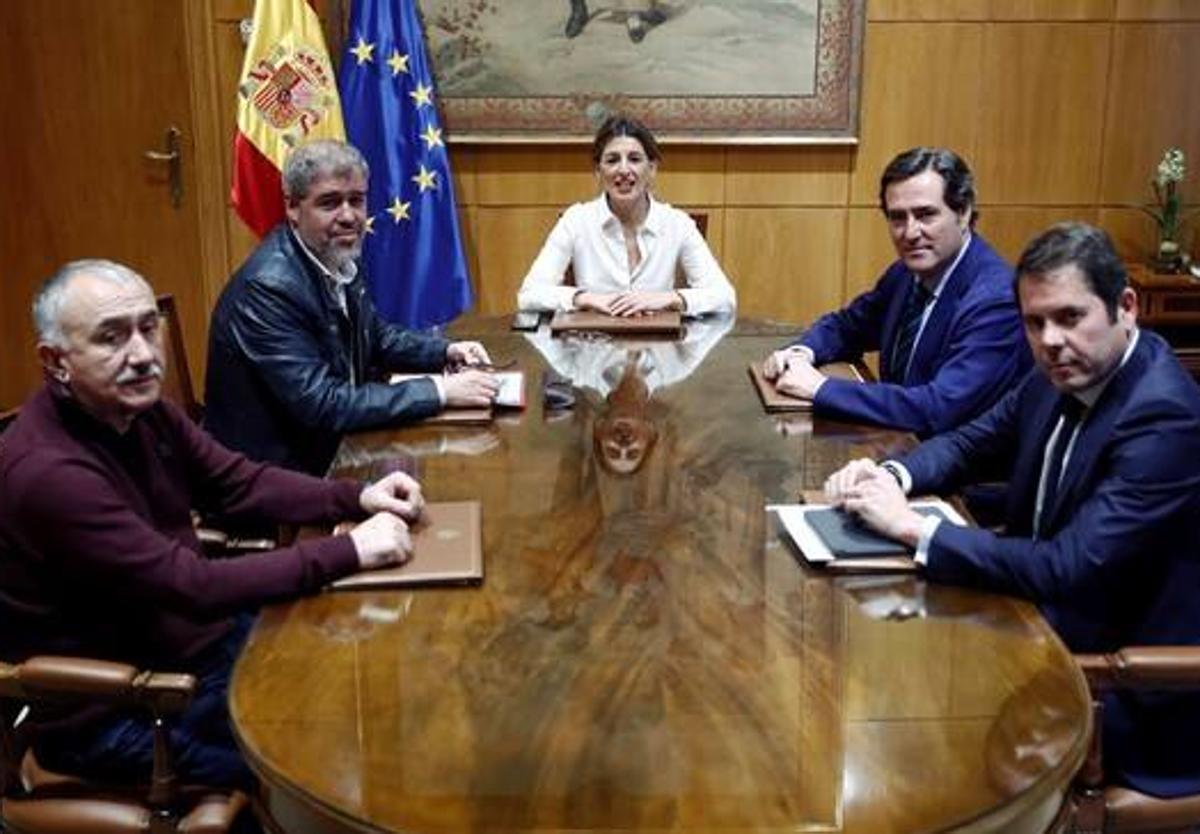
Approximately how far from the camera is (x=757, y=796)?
143cm

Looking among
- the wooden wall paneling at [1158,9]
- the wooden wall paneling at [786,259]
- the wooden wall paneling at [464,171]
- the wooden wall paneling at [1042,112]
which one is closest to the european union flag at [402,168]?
the wooden wall paneling at [464,171]

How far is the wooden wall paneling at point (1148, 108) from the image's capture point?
523cm

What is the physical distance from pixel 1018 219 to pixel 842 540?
3640mm

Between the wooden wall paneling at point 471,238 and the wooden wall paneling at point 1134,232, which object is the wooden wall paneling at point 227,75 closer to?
the wooden wall paneling at point 471,238

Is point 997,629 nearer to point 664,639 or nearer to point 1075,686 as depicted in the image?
point 1075,686

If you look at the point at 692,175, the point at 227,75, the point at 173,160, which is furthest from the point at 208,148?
the point at 692,175

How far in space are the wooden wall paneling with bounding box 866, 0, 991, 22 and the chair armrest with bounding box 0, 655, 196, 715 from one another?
418cm

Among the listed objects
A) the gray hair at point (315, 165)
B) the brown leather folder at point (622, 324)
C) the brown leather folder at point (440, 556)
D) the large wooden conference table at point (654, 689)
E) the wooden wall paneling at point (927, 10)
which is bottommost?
the large wooden conference table at point (654, 689)

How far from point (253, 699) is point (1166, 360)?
1.45m

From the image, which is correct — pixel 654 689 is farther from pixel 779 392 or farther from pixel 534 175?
pixel 534 175

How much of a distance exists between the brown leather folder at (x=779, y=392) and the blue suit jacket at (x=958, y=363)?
53 mm

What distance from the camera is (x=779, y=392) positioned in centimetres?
300

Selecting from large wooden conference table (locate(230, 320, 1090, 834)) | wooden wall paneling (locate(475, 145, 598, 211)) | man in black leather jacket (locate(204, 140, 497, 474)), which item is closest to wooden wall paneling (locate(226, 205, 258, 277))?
wooden wall paneling (locate(475, 145, 598, 211))

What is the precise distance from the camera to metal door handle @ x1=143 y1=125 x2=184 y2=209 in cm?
522
